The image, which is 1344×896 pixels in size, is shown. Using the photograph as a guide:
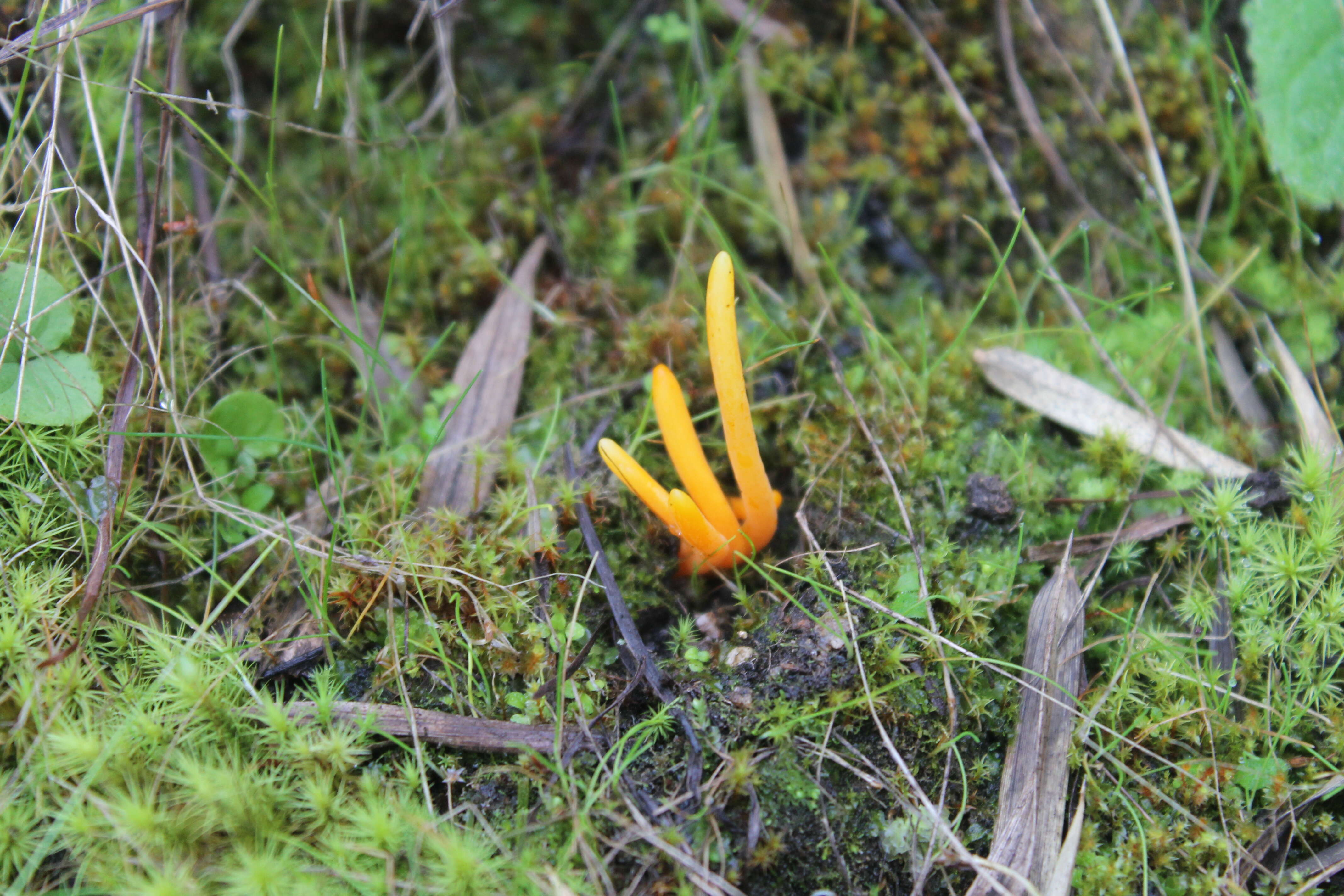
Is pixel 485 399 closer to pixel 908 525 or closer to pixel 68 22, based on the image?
pixel 908 525

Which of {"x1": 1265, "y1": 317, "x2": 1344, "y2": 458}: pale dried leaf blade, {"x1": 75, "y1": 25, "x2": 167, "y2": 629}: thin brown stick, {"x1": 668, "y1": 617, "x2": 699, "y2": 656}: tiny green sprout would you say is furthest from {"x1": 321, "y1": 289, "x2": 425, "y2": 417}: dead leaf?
{"x1": 1265, "y1": 317, "x2": 1344, "y2": 458}: pale dried leaf blade

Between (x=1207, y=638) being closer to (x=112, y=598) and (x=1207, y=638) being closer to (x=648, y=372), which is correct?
(x=648, y=372)

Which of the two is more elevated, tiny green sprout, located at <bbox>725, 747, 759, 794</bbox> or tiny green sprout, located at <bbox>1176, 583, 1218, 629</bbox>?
tiny green sprout, located at <bbox>1176, 583, 1218, 629</bbox>

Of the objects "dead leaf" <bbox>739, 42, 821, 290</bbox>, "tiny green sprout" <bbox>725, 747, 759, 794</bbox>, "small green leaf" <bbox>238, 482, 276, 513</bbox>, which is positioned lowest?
"tiny green sprout" <bbox>725, 747, 759, 794</bbox>

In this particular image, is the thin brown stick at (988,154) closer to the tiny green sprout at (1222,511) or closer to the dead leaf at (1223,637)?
the tiny green sprout at (1222,511)

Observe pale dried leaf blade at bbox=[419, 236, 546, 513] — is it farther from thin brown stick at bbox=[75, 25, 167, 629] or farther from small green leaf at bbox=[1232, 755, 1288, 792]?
small green leaf at bbox=[1232, 755, 1288, 792]

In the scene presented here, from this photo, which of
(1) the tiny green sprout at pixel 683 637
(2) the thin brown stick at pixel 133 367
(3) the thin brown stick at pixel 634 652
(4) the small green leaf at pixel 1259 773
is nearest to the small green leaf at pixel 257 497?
(2) the thin brown stick at pixel 133 367

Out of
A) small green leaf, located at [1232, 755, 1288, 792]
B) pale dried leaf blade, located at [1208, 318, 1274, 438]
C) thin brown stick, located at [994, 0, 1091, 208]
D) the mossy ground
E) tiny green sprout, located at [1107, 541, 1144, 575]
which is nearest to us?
the mossy ground
